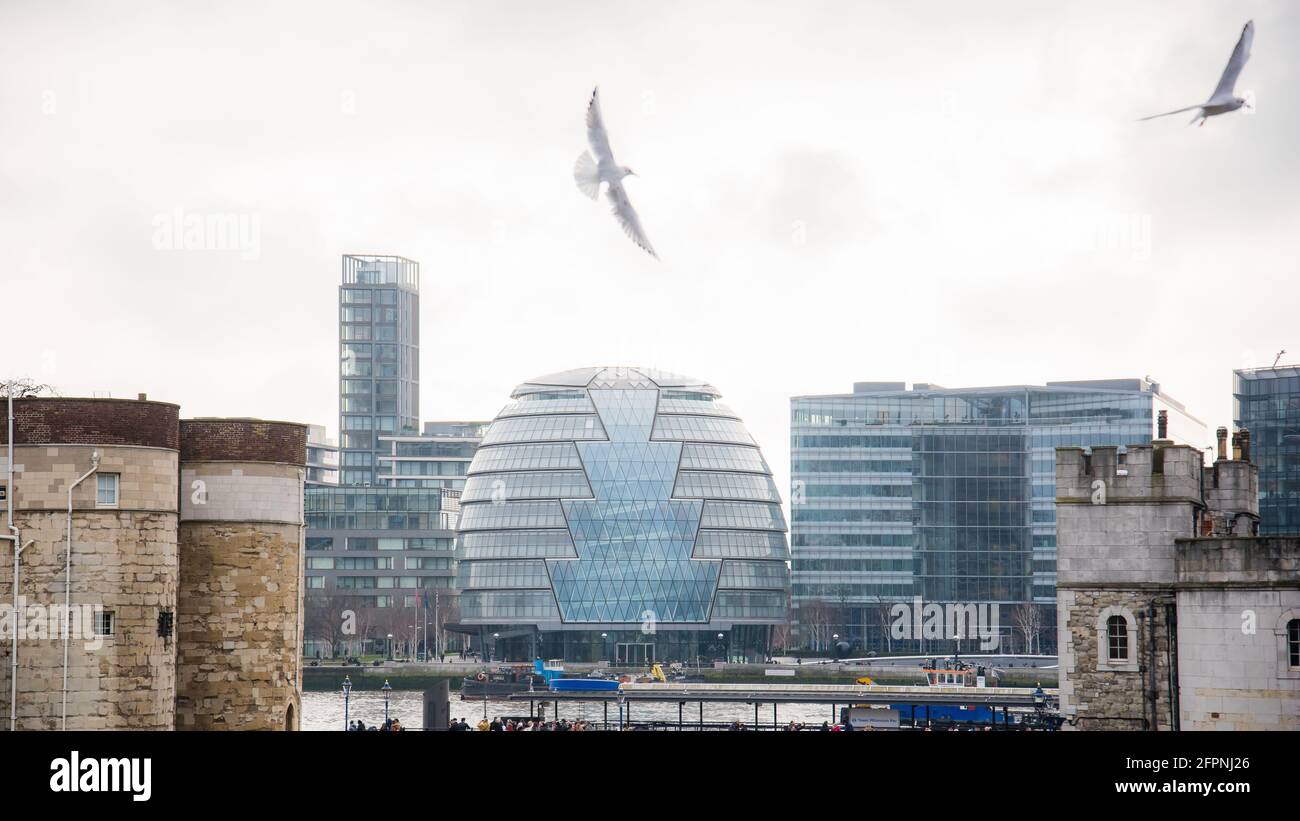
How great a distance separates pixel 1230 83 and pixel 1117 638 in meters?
19.5

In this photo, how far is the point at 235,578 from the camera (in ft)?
149

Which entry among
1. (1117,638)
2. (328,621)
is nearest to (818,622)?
(328,621)

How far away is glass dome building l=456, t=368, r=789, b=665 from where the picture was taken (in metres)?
170

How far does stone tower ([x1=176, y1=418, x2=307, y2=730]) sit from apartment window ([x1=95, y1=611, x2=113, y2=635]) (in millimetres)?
4172

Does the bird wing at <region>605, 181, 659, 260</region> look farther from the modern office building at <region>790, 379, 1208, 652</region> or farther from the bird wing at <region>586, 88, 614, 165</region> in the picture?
the modern office building at <region>790, 379, 1208, 652</region>

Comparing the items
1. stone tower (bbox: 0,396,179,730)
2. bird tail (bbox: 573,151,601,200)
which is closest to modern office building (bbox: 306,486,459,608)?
stone tower (bbox: 0,396,179,730)

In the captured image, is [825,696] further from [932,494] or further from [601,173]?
[601,173]

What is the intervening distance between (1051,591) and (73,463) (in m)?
147

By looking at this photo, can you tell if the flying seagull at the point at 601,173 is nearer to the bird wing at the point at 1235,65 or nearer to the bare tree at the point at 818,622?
the bird wing at the point at 1235,65

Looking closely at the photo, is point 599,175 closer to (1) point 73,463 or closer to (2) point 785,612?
(1) point 73,463
